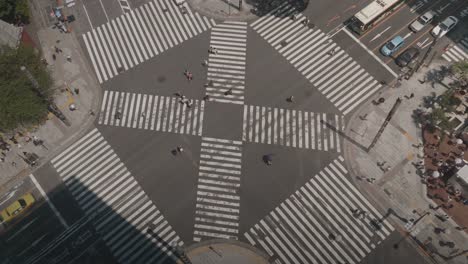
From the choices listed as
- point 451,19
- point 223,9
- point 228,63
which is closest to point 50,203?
point 228,63

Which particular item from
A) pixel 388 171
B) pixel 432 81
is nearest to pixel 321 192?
pixel 388 171

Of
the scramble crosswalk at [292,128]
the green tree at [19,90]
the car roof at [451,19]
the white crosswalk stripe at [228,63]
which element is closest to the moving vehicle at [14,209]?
the green tree at [19,90]

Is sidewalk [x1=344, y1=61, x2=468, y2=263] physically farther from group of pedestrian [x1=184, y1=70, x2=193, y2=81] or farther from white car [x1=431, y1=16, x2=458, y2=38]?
group of pedestrian [x1=184, y1=70, x2=193, y2=81]

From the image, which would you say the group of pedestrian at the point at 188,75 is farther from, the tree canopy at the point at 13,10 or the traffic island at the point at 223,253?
the tree canopy at the point at 13,10

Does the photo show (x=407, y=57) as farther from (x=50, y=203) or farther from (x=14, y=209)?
(x=14, y=209)

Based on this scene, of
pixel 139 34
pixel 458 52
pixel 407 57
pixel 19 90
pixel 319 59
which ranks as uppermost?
pixel 139 34

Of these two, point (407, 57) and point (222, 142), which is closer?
point (222, 142)

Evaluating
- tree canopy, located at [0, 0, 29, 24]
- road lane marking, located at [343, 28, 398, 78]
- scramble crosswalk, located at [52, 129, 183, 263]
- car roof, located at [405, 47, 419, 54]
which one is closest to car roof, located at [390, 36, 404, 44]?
car roof, located at [405, 47, 419, 54]
